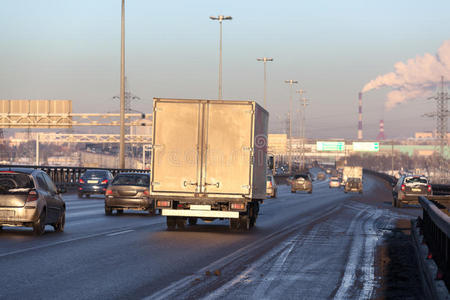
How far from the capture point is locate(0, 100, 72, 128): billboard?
6906 centimetres

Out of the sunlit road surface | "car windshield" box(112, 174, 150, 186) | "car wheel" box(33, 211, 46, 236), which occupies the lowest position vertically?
the sunlit road surface

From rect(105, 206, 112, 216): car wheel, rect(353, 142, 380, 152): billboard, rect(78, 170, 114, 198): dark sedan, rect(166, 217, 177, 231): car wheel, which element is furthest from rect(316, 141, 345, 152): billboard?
rect(166, 217, 177, 231): car wheel

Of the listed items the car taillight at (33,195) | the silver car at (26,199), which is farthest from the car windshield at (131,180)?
the car taillight at (33,195)

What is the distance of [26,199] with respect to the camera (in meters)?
17.0

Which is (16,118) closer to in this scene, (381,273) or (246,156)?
(246,156)

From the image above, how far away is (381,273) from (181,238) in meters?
6.71

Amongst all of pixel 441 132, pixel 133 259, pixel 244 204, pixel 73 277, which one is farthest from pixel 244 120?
pixel 441 132

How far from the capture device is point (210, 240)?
17.4m

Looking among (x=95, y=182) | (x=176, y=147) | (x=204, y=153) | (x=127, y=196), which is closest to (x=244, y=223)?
(x=204, y=153)

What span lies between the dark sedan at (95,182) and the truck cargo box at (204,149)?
73.6ft

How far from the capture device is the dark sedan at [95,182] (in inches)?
1630

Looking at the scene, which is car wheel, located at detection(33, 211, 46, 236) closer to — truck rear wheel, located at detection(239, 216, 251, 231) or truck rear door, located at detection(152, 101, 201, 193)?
truck rear door, located at detection(152, 101, 201, 193)

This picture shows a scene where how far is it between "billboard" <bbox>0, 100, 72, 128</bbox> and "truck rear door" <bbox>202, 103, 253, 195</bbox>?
51.6m

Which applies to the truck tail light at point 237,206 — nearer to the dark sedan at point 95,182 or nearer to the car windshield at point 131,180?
the car windshield at point 131,180
